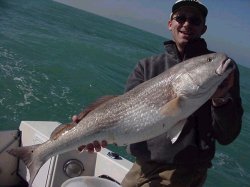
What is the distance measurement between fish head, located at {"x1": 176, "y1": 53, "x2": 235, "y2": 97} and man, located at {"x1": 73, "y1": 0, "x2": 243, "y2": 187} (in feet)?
0.93

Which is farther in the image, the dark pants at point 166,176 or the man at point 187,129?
the dark pants at point 166,176

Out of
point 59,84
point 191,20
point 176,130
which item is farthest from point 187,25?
point 59,84

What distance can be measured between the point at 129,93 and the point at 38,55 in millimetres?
19533

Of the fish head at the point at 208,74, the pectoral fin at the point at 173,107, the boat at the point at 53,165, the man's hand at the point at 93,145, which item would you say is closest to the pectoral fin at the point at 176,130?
the pectoral fin at the point at 173,107

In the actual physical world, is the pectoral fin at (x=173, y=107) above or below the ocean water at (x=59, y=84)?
above

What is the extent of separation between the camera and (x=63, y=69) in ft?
67.9

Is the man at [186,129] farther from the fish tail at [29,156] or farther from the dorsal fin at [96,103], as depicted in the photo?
the fish tail at [29,156]

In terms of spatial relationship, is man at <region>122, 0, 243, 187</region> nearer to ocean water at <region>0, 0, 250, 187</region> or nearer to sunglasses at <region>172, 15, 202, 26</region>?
sunglasses at <region>172, 15, 202, 26</region>

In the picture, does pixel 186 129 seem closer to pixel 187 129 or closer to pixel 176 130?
pixel 187 129

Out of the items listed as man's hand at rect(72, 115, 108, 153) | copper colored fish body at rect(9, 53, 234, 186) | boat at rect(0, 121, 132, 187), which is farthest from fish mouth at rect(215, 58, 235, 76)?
boat at rect(0, 121, 132, 187)

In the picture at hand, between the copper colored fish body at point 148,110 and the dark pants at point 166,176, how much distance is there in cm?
56

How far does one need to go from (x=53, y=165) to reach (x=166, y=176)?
2031 mm

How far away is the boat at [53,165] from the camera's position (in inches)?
222

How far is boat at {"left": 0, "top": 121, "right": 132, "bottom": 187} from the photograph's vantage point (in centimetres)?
565
